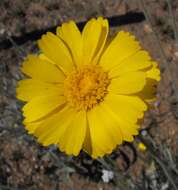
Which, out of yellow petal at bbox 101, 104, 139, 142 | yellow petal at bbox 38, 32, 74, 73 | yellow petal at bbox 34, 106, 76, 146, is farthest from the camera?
yellow petal at bbox 38, 32, 74, 73

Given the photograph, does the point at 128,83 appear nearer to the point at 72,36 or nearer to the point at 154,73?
the point at 154,73

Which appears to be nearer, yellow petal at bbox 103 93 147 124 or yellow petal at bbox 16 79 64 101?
yellow petal at bbox 103 93 147 124

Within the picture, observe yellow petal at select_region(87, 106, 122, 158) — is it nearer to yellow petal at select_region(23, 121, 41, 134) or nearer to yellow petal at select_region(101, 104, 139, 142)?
yellow petal at select_region(101, 104, 139, 142)

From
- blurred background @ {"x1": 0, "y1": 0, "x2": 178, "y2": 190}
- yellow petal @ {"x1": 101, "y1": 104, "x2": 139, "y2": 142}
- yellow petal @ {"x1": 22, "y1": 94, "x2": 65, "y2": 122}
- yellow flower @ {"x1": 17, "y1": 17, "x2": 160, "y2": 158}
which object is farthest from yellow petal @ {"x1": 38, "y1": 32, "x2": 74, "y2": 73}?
blurred background @ {"x1": 0, "y1": 0, "x2": 178, "y2": 190}

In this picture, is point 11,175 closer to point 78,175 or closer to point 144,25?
point 78,175

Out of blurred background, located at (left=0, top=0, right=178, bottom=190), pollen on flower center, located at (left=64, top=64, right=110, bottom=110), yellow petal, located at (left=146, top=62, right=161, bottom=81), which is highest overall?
yellow petal, located at (left=146, top=62, right=161, bottom=81)

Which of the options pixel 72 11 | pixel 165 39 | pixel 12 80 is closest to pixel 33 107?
pixel 12 80

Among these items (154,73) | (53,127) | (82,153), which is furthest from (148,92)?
(82,153)
